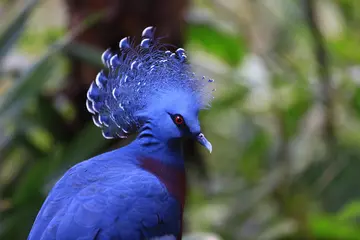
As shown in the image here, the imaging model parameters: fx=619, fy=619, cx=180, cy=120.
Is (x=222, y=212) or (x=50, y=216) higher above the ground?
(x=50, y=216)

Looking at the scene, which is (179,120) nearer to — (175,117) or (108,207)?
(175,117)

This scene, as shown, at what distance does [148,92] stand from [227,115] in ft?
5.36

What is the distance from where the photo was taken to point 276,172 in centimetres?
191

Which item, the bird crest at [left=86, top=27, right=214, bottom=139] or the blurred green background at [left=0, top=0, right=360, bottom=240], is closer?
the bird crest at [left=86, top=27, right=214, bottom=139]

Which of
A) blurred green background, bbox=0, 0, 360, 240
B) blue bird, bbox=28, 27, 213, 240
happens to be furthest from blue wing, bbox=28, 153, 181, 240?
blurred green background, bbox=0, 0, 360, 240

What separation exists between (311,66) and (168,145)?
1.55 m

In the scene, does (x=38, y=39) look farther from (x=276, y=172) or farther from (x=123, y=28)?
(x=276, y=172)

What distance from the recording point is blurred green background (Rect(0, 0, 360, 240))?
61.8 inches

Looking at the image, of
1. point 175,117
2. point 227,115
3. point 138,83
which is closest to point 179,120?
point 175,117

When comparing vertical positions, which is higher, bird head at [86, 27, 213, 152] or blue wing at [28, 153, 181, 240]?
bird head at [86, 27, 213, 152]

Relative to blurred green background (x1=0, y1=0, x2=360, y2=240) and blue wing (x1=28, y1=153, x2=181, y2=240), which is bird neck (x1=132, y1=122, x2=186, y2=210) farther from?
blurred green background (x1=0, y1=0, x2=360, y2=240)

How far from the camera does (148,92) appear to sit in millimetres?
874

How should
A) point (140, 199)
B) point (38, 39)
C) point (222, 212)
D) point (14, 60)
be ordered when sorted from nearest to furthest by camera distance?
point (140, 199)
point (14, 60)
point (222, 212)
point (38, 39)

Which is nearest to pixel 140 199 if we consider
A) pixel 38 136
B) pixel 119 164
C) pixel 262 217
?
pixel 119 164
